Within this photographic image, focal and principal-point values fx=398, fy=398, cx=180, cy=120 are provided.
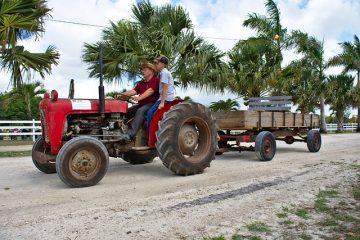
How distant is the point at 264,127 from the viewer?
9.98m

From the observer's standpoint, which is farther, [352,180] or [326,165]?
[326,165]

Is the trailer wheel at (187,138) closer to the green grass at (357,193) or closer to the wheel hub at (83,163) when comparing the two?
the wheel hub at (83,163)

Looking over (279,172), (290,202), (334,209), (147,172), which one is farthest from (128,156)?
(334,209)

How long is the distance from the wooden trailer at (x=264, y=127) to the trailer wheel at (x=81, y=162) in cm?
406

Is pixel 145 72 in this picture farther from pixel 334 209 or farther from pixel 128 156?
pixel 334 209

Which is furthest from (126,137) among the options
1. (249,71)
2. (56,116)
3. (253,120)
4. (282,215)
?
(249,71)

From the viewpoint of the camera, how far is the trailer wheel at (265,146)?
9.22m

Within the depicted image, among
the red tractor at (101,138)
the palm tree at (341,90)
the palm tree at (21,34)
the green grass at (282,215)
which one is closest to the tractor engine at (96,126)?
the red tractor at (101,138)

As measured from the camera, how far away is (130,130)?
6.92 meters

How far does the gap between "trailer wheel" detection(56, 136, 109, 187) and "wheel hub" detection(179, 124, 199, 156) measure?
1.62 metres

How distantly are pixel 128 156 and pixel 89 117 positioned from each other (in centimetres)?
198

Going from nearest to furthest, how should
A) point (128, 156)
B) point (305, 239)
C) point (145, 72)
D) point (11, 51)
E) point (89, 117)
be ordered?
1. point (305, 239)
2. point (89, 117)
3. point (145, 72)
4. point (128, 156)
5. point (11, 51)

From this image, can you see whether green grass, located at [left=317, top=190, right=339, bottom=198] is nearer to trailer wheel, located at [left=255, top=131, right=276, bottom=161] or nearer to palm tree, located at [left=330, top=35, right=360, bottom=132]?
trailer wheel, located at [left=255, top=131, right=276, bottom=161]

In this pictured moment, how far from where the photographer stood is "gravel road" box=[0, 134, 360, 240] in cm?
396
